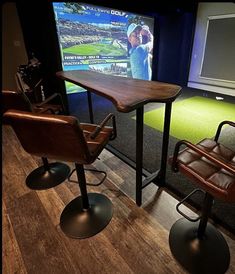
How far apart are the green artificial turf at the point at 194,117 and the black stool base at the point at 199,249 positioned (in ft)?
4.84

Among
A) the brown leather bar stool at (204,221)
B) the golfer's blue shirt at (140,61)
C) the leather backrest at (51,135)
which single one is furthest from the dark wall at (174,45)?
the leather backrest at (51,135)

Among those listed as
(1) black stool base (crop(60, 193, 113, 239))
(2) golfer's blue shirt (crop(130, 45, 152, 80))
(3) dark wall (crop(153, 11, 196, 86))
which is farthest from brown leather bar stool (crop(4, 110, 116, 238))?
(3) dark wall (crop(153, 11, 196, 86))

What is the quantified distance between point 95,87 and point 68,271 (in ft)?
4.19

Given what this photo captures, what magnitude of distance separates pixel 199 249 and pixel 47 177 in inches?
58.7

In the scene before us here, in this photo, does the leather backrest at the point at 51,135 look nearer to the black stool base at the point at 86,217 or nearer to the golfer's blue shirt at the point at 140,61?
the black stool base at the point at 86,217

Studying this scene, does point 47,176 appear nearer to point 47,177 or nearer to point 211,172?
point 47,177

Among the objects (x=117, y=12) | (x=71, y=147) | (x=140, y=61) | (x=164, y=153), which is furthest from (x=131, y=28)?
(x=71, y=147)

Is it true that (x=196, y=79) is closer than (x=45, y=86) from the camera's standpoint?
No

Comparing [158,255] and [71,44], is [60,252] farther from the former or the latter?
[71,44]

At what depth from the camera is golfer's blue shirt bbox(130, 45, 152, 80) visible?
530 centimetres

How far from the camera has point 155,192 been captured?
1.70 metres

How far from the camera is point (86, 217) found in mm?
1451

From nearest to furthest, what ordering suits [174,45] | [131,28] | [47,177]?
1. [47,177]
2. [131,28]
3. [174,45]

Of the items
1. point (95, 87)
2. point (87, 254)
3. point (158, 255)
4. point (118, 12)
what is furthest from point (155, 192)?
point (118, 12)
